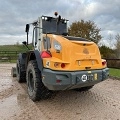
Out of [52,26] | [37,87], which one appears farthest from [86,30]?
[37,87]

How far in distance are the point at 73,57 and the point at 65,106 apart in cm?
133

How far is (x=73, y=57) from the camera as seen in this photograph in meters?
5.10

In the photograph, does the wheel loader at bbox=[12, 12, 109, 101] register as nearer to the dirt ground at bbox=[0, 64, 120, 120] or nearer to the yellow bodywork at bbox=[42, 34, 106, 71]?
the yellow bodywork at bbox=[42, 34, 106, 71]

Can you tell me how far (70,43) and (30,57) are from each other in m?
1.88

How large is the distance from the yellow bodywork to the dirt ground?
3.33ft

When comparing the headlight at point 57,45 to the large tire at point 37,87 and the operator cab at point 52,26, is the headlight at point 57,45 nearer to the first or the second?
the large tire at point 37,87


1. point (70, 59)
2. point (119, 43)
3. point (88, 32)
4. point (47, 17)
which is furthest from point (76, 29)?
point (70, 59)

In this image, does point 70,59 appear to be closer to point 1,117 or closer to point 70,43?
point 70,43

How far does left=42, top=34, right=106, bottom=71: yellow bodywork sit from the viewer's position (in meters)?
5.02

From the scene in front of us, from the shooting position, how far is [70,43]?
5.25m

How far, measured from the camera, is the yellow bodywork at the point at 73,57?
16.5 feet

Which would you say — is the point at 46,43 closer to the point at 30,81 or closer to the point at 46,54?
the point at 46,54

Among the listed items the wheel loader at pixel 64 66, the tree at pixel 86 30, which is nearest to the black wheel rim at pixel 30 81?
the wheel loader at pixel 64 66

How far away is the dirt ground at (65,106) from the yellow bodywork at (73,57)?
3.33 feet
